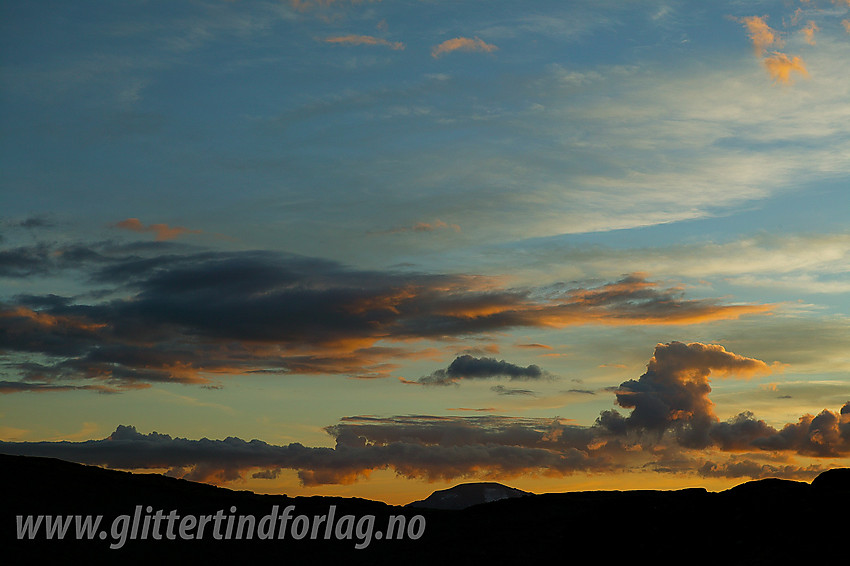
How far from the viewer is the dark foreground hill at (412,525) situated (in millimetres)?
42844

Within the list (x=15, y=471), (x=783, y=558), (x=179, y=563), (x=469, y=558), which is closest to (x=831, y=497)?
(x=783, y=558)

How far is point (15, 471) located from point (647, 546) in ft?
218

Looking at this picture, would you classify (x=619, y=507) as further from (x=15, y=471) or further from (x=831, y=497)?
(x=15, y=471)

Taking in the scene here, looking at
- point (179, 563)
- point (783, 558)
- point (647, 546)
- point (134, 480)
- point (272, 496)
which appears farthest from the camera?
point (272, 496)

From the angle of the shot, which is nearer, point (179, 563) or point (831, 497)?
point (831, 497)

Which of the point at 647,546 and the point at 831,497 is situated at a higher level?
the point at 831,497

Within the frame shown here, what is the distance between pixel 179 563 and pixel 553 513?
35.7 meters

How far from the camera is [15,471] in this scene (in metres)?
79.4

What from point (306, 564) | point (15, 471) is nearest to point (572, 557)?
point (306, 564)

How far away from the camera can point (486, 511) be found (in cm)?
7894

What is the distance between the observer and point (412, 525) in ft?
249

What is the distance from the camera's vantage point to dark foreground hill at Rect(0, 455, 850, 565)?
4284 centimetres

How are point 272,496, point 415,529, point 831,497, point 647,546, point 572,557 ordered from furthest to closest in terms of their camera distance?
point 272,496
point 415,529
point 572,557
point 647,546
point 831,497

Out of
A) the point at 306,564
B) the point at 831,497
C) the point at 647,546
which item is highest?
the point at 831,497
